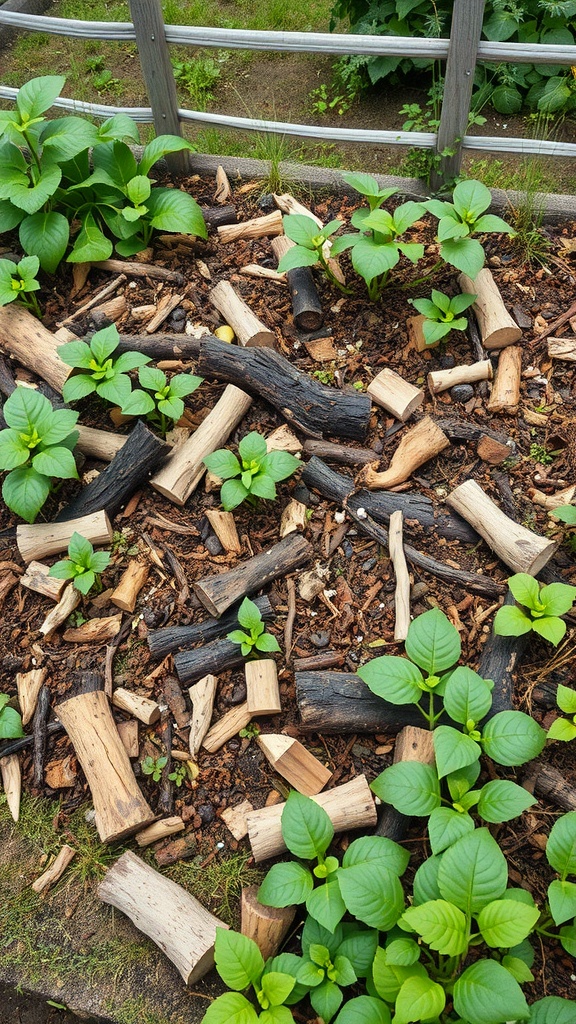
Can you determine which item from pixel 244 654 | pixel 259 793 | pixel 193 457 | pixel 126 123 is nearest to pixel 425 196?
pixel 126 123

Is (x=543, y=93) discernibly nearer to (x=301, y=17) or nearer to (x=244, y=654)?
(x=301, y=17)

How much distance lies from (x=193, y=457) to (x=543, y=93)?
144 inches

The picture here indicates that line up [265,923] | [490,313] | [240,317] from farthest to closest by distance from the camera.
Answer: [240,317] < [490,313] < [265,923]

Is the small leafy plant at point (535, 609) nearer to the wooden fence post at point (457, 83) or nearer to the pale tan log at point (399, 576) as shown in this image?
the pale tan log at point (399, 576)

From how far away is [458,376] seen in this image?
3.30m

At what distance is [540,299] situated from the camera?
358 centimetres

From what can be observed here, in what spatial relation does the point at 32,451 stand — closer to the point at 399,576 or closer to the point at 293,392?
the point at 293,392

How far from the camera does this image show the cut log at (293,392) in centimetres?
317

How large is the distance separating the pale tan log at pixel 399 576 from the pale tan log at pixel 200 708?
2.28 ft

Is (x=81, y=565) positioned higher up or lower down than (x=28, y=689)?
higher up

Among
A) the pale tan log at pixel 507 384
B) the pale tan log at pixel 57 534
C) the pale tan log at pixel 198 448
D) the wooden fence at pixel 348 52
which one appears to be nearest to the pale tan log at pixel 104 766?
the pale tan log at pixel 57 534

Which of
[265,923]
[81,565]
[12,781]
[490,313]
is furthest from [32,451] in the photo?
[490,313]

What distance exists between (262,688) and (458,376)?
1.60 m

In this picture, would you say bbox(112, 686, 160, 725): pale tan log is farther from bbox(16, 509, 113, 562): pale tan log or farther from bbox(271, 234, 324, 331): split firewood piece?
bbox(271, 234, 324, 331): split firewood piece
